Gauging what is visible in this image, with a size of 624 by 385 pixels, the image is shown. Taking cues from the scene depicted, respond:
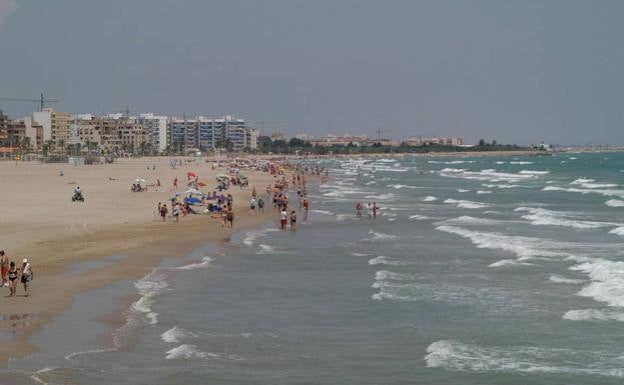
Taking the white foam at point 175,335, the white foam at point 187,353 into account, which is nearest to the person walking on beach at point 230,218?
the white foam at point 175,335

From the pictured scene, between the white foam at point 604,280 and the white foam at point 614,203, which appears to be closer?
the white foam at point 604,280

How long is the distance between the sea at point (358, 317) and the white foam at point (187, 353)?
0.05m

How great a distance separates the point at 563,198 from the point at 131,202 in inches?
1116

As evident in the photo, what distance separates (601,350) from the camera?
50.7 feet

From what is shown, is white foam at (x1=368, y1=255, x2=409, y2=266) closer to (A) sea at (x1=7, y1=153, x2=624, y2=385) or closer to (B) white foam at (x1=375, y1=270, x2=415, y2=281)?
(A) sea at (x1=7, y1=153, x2=624, y2=385)

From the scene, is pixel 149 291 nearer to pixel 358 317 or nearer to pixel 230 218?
pixel 358 317

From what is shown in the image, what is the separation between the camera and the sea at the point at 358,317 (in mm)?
14047

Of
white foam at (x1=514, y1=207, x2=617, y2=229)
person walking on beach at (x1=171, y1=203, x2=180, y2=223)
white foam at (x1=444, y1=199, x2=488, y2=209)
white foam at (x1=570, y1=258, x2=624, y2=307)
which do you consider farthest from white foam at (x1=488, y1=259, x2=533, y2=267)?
white foam at (x1=444, y1=199, x2=488, y2=209)

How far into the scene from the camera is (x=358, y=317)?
717 inches

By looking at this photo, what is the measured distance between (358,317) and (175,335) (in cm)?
378

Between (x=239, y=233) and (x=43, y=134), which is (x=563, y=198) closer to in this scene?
(x=239, y=233)

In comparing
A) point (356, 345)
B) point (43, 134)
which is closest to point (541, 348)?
point (356, 345)

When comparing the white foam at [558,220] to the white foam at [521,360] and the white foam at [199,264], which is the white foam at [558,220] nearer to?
the white foam at [199,264]

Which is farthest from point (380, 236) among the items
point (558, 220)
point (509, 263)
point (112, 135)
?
point (112, 135)
